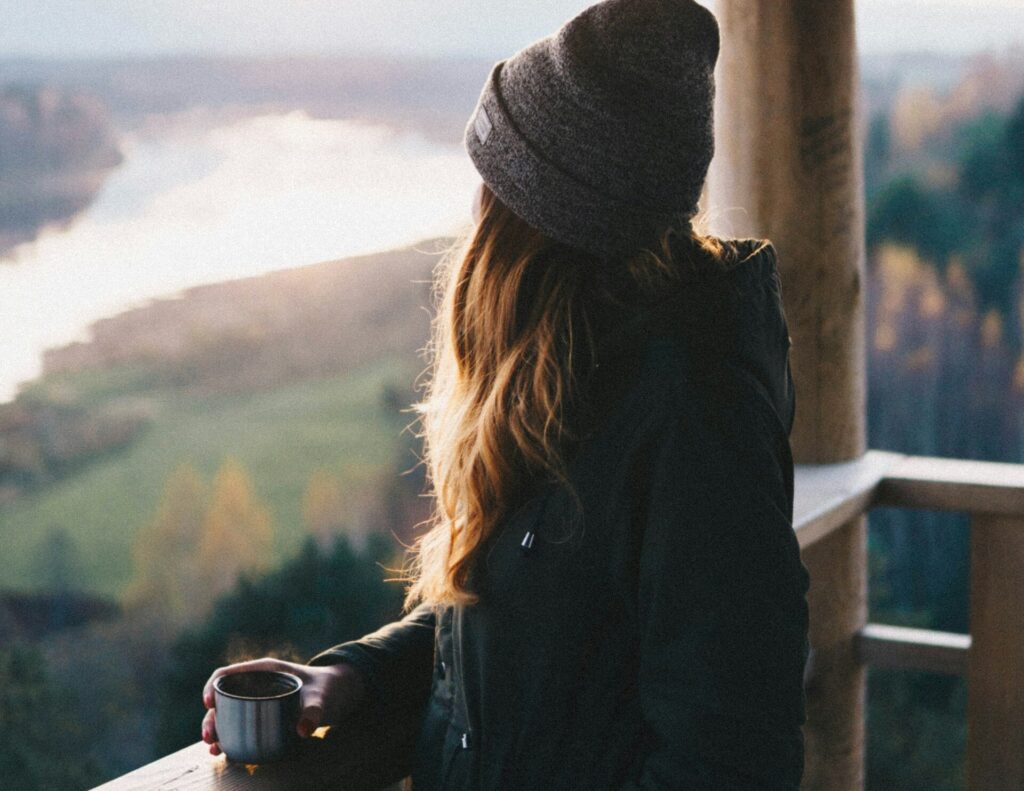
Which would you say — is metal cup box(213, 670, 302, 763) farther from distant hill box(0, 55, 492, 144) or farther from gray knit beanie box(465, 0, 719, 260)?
distant hill box(0, 55, 492, 144)

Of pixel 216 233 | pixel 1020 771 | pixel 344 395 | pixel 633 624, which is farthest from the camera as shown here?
pixel 344 395

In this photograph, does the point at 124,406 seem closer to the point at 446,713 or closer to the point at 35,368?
the point at 35,368

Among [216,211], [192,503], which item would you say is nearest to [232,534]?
[192,503]

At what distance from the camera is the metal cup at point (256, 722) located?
3.24 ft

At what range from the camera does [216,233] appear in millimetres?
5922

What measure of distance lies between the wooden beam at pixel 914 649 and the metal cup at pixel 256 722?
144 centimetres

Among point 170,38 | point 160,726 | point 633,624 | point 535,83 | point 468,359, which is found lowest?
point 160,726

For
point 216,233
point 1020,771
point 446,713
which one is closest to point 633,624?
point 446,713

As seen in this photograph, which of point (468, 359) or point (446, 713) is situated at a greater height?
point (468, 359)

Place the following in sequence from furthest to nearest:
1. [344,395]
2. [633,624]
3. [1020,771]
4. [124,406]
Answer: [344,395]
[124,406]
[1020,771]
[633,624]

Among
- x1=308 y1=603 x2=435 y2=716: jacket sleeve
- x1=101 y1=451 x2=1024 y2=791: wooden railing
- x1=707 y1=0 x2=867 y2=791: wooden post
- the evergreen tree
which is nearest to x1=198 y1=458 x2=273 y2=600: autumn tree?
the evergreen tree

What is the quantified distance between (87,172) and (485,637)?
4825 millimetres

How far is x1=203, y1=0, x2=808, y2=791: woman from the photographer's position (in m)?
0.82

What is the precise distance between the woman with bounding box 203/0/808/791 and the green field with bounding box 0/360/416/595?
206 inches
